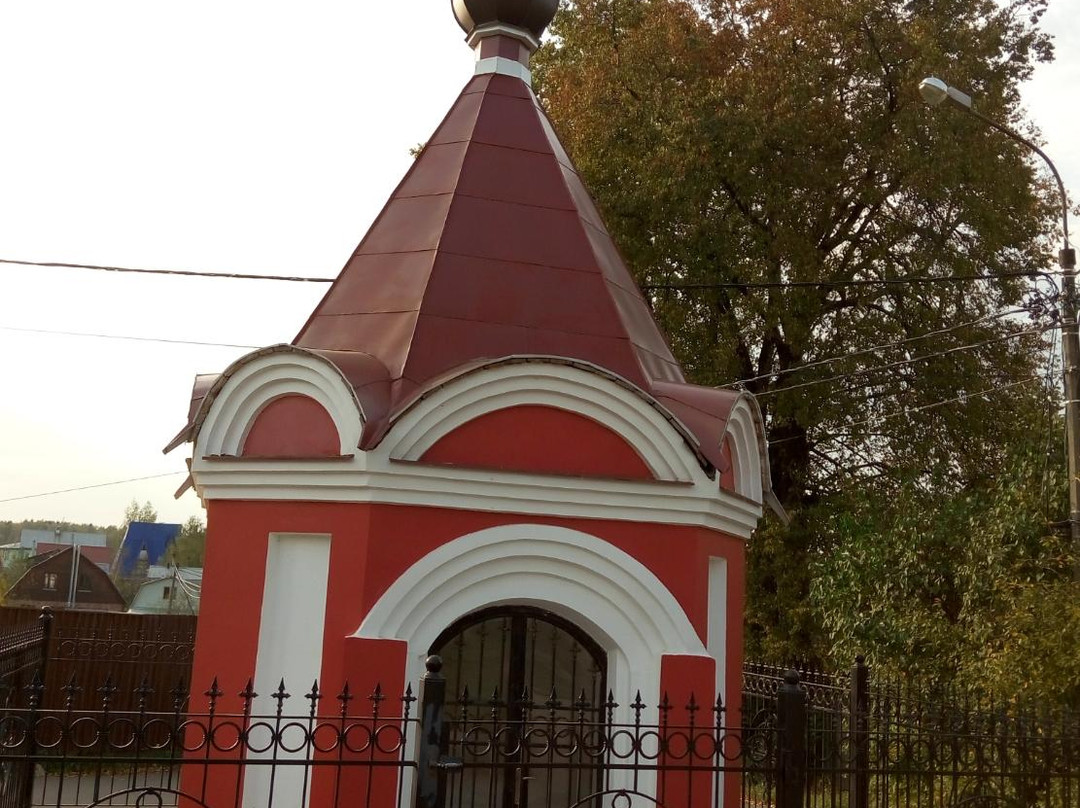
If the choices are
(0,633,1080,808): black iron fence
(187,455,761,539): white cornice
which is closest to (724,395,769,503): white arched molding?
(187,455,761,539): white cornice

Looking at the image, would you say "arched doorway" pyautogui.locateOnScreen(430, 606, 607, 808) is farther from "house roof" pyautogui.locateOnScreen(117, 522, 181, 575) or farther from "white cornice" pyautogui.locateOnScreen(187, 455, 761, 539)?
"house roof" pyautogui.locateOnScreen(117, 522, 181, 575)

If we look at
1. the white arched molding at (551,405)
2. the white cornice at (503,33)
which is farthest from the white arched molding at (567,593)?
the white cornice at (503,33)

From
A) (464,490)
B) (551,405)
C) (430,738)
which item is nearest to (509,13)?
(551,405)

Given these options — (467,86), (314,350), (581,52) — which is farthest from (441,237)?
(581,52)

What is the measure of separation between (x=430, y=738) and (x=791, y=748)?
74.6 inches

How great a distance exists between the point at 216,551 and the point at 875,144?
12.0 m

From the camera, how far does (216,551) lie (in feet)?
21.6

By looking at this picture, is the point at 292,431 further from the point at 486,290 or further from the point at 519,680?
the point at 519,680

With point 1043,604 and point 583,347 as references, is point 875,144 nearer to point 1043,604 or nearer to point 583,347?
point 1043,604

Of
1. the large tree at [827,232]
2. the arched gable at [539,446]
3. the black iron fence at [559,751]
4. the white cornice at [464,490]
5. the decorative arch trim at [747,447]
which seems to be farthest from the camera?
the large tree at [827,232]

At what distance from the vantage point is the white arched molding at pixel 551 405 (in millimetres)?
6168

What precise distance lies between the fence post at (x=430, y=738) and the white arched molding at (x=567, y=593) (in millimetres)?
1048

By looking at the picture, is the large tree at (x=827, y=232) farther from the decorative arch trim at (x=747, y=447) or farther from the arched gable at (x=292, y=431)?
the arched gable at (x=292, y=431)

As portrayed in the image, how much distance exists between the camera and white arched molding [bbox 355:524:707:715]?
243 inches
